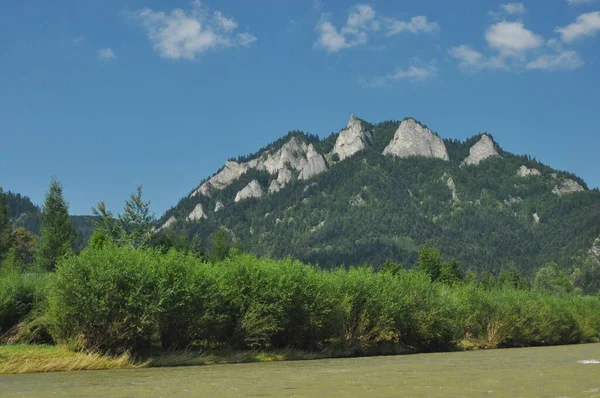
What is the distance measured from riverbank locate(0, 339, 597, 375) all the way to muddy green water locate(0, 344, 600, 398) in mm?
1970

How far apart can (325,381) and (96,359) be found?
50.8 ft

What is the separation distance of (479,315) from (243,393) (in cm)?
5054

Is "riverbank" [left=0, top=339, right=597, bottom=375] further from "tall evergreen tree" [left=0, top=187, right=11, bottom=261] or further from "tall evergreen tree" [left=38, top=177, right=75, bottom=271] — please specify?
"tall evergreen tree" [left=0, top=187, right=11, bottom=261]

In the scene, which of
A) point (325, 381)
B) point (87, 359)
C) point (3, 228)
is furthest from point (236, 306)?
point (3, 228)

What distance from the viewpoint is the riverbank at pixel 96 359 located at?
3488 cm

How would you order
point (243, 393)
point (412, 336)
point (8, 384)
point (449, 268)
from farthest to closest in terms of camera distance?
point (449, 268), point (412, 336), point (8, 384), point (243, 393)

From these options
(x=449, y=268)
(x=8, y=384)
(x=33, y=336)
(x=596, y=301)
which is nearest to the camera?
(x=8, y=384)

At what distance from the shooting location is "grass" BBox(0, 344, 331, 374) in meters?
34.8

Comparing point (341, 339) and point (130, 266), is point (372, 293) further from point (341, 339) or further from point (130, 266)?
point (130, 266)

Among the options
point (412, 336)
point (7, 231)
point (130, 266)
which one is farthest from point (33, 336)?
point (7, 231)

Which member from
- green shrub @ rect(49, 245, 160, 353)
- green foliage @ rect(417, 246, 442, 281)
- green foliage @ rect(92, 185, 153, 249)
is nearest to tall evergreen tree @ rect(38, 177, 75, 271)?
green foliage @ rect(92, 185, 153, 249)

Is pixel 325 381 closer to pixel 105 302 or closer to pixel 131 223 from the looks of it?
pixel 105 302

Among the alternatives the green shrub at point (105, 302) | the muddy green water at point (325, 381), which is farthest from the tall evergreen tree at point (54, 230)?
the muddy green water at point (325, 381)

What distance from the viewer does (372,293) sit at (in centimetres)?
5497
